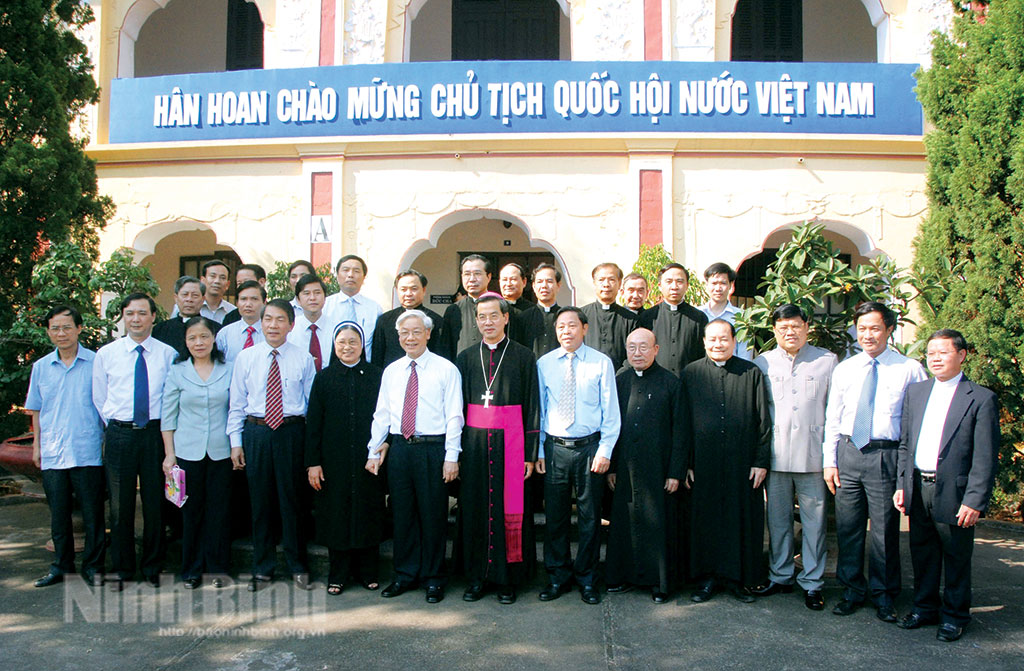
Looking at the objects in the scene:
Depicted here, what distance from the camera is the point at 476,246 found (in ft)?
38.3

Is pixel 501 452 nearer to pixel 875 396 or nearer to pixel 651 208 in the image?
pixel 875 396

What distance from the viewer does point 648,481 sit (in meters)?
4.56

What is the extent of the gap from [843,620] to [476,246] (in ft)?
27.4

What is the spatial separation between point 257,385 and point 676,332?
9.46 ft

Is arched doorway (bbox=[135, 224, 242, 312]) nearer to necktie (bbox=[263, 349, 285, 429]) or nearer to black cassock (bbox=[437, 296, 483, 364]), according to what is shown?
black cassock (bbox=[437, 296, 483, 364])

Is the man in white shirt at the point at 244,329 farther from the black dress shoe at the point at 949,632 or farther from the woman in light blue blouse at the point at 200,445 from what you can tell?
the black dress shoe at the point at 949,632

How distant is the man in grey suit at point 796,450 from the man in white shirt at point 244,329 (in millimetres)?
3459

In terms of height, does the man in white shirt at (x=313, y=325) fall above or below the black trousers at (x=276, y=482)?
above

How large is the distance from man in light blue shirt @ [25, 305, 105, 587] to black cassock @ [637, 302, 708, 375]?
3741 mm

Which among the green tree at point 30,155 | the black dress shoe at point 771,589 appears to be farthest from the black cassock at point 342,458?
the green tree at point 30,155

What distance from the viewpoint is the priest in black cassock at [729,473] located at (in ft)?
14.9

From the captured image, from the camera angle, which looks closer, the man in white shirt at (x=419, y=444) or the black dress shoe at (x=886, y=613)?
the black dress shoe at (x=886, y=613)

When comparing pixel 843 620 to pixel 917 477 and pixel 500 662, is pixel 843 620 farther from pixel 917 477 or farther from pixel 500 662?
pixel 500 662

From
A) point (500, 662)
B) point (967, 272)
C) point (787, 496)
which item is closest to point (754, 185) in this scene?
point (967, 272)
